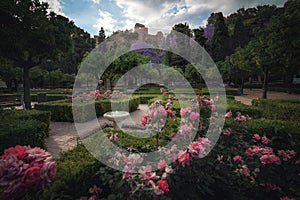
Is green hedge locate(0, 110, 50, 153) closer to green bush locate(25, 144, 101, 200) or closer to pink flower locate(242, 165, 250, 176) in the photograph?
green bush locate(25, 144, 101, 200)

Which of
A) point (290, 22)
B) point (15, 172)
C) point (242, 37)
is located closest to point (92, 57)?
point (290, 22)

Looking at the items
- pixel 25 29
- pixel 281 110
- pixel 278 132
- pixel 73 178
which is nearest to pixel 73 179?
pixel 73 178

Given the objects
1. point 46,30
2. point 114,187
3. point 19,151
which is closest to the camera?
A: point 19,151

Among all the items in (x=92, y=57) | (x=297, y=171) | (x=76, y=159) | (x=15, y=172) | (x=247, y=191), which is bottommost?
(x=247, y=191)

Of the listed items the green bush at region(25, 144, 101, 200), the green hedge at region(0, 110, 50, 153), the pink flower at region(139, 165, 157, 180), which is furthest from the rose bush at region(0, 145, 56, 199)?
the green hedge at region(0, 110, 50, 153)

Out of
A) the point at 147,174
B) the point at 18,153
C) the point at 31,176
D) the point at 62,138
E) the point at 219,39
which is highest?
the point at 219,39

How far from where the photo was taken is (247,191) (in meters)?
2.29

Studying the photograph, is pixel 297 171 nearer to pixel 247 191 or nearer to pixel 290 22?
pixel 247 191

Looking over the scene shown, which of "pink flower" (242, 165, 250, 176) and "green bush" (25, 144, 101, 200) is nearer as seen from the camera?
"green bush" (25, 144, 101, 200)

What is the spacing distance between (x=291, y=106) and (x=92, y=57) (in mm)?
15276

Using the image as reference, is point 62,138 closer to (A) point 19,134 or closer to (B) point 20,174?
(A) point 19,134

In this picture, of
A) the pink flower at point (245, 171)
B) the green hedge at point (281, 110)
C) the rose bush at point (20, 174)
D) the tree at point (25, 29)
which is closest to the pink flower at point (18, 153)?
the rose bush at point (20, 174)

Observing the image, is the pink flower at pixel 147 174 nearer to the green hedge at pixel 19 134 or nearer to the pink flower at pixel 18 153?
the pink flower at pixel 18 153

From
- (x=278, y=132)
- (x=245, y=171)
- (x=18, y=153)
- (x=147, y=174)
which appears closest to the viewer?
(x=18, y=153)
